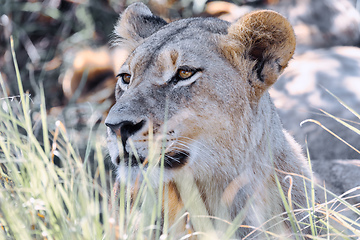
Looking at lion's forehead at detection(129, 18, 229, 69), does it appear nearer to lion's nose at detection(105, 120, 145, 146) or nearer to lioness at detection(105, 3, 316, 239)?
lioness at detection(105, 3, 316, 239)

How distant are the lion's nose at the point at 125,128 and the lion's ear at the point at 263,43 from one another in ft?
2.06

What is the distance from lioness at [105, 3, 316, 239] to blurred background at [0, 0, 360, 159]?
2.23 metres

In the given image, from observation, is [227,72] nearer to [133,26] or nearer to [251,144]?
[251,144]

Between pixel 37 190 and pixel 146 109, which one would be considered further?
pixel 146 109

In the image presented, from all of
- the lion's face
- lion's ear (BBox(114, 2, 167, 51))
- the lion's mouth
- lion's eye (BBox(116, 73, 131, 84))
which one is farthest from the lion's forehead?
the lion's mouth

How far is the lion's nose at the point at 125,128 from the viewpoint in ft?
6.46

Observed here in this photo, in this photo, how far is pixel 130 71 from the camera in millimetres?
2479

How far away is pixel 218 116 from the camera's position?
218 cm

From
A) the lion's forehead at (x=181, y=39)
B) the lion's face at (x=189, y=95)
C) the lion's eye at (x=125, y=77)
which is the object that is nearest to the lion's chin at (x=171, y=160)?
the lion's face at (x=189, y=95)

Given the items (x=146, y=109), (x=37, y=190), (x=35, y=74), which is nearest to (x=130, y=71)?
(x=146, y=109)

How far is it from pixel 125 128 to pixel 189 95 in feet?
1.21

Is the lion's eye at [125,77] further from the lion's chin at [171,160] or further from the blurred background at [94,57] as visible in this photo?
the blurred background at [94,57]

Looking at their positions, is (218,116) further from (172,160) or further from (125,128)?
(125,128)

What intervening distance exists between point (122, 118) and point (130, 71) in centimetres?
57
